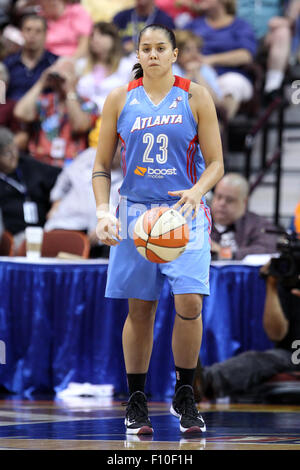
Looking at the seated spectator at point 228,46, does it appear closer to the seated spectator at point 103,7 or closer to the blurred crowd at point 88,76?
the blurred crowd at point 88,76

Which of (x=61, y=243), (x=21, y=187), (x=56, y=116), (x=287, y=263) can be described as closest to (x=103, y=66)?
(x=56, y=116)

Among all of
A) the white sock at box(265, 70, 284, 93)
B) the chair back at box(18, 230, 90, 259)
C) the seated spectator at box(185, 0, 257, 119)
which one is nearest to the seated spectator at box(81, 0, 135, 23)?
the seated spectator at box(185, 0, 257, 119)

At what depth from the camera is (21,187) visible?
25.0 feet

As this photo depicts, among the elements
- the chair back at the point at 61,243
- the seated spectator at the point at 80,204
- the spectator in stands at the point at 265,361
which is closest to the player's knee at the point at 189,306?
the spectator in stands at the point at 265,361

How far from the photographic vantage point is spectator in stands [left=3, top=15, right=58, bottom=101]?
8898mm

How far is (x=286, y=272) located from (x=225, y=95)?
354 centimetres

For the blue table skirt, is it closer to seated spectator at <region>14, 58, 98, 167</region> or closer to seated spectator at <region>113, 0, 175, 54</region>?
seated spectator at <region>14, 58, 98, 167</region>

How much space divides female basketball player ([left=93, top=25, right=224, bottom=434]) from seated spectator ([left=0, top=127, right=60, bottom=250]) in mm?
3509

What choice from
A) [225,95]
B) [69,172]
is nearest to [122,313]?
[69,172]

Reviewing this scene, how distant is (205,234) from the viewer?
3629mm

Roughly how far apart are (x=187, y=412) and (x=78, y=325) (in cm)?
279
